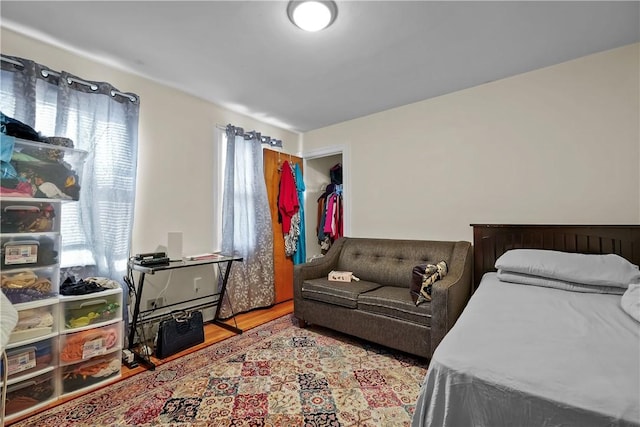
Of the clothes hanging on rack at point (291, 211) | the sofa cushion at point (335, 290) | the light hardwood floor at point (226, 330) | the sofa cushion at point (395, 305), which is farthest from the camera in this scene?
the clothes hanging on rack at point (291, 211)

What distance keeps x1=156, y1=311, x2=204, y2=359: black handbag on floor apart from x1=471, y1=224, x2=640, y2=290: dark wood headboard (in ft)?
8.19

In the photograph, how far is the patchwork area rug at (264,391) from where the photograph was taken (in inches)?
59.7

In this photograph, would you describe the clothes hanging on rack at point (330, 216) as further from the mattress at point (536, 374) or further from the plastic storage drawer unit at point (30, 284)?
the plastic storage drawer unit at point (30, 284)

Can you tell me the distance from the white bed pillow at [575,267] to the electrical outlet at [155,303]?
284 cm

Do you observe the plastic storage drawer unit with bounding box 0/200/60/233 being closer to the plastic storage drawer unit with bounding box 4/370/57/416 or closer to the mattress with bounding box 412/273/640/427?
the plastic storage drawer unit with bounding box 4/370/57/416

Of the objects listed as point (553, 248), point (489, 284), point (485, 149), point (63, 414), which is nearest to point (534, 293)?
point (489, 284)

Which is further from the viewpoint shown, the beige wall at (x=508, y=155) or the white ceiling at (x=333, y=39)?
the beige wall at (x=508, y=155)

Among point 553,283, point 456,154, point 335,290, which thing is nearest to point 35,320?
point 335,290

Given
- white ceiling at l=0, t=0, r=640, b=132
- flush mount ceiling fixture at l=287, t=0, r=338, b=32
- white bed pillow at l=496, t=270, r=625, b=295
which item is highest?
white ceiling at l=0, t=0, r=640, b=132

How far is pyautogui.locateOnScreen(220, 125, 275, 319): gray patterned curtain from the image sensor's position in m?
3.08

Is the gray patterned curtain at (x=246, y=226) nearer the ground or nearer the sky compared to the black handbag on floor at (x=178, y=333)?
nearer the sky

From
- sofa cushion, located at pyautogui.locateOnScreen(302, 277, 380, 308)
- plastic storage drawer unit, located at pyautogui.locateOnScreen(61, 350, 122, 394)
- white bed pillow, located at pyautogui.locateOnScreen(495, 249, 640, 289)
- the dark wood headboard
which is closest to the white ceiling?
the dark wood headboard

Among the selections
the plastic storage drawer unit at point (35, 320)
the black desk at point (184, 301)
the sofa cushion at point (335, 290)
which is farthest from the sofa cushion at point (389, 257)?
the plastic storage drawer unit at point (35, 320)

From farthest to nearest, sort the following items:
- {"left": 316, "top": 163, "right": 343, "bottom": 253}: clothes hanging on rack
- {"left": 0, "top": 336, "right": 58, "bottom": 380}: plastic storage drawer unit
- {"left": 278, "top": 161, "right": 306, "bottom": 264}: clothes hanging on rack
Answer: {"left": 316, "top": 163, "right": 343, "bottom": 253}: clothes hanging on rack, {"left": 278, "top": 161, "right": 306, "bottom": 264}: clothes hanging on rack, {"left": 0, "top": 336, "right": 58, "bottom": 380}: plastic storage drawer unit
